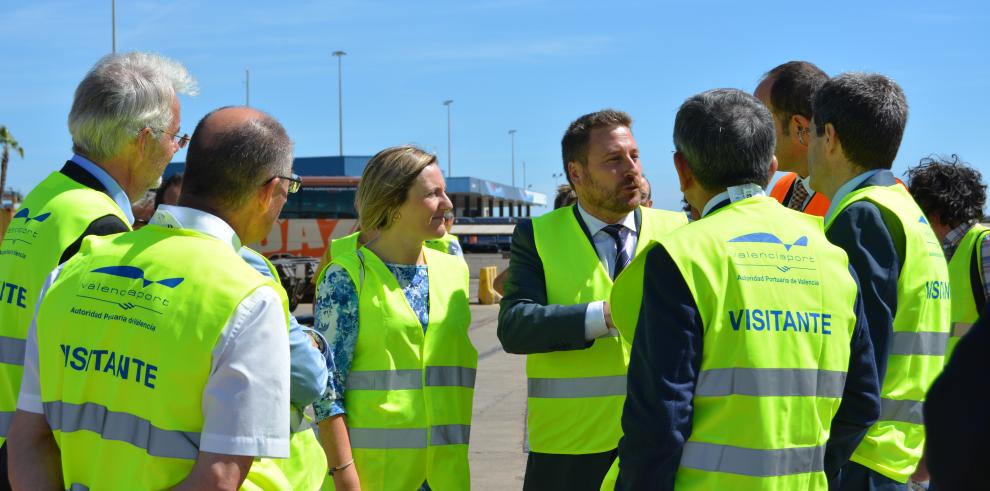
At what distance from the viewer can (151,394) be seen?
1.94 meters

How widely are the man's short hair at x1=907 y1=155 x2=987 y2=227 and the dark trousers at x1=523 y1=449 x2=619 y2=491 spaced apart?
8.75ft

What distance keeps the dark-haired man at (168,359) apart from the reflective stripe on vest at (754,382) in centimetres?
97

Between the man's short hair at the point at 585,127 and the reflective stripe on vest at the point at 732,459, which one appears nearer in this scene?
the reflective stripe on vest at the point at 732,459

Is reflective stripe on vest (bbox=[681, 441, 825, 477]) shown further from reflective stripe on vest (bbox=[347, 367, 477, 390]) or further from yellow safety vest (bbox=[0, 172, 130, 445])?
yellow safety vest (bbox=[0, 172, 130, 445])

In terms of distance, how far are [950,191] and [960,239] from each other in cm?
27

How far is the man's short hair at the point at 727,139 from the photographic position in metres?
2.39

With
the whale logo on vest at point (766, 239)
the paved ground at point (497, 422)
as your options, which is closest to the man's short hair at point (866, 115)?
the whale logo on vest at point (766, 239)

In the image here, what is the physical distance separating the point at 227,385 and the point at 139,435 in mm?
227

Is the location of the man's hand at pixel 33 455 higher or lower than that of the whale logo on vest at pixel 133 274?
lower

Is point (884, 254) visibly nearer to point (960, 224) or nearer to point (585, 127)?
point (585, 127)

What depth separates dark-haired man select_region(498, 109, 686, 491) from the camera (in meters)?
3.33

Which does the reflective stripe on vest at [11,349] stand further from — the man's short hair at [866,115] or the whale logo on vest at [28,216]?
the man's short hair at [866,115]

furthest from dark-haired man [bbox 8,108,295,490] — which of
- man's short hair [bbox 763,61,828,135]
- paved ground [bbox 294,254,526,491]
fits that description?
paved ground [bbox 294,254,526,491]

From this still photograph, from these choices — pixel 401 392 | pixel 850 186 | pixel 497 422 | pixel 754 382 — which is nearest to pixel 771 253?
pixel 754 382
